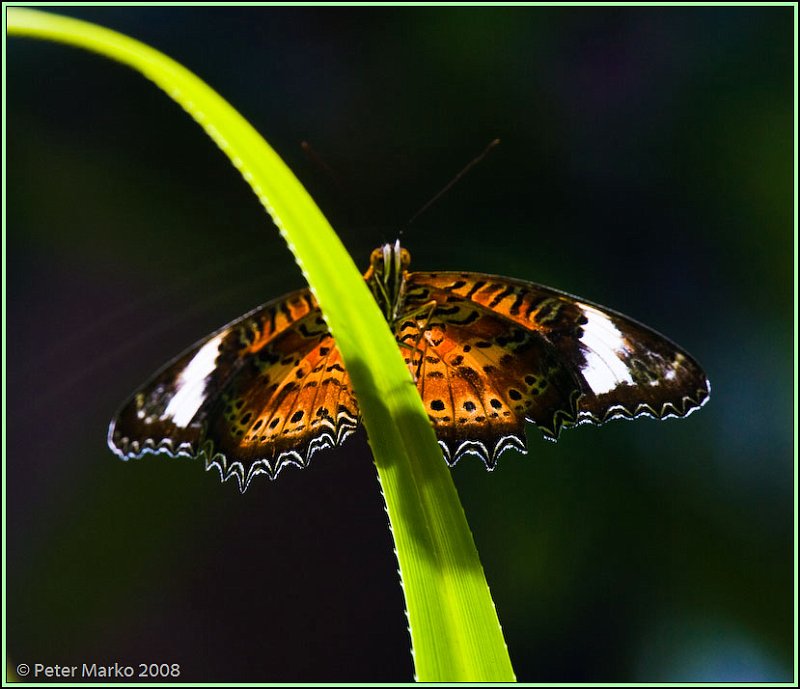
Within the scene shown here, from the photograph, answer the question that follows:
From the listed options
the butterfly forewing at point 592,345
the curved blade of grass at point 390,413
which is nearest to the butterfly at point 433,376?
the butterfly forewing at point 592,345

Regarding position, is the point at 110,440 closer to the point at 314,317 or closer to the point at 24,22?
the point at 314,317

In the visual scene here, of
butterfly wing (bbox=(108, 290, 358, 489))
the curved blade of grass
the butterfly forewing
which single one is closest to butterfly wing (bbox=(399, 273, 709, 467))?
the butterfly forewing

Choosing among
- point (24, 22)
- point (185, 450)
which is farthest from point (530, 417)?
point (24, 22)

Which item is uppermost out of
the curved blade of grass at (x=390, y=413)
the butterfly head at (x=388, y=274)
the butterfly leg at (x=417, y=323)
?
the butterfly head at (x=388, y=274)

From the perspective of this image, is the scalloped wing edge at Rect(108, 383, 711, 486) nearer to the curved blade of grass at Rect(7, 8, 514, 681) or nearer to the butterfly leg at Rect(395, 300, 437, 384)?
the butterfly leg at Rect(395, 300, 437, 384)

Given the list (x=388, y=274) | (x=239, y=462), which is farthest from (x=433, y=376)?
(x=239, y=462)

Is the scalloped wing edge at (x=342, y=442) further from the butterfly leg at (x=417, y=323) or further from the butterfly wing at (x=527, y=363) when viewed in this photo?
the butterfly leg at (x=417, y=323)
